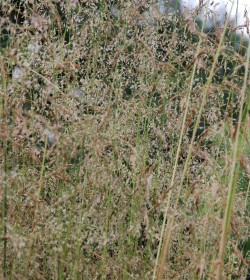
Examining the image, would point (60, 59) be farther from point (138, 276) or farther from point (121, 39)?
point (138, 276)

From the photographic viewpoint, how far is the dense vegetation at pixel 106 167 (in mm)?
1461

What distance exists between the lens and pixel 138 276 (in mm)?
1890

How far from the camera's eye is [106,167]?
1909mm

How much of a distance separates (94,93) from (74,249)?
0.83 meters

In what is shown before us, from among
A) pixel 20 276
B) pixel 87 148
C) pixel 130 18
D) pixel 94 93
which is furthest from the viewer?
pixel 94 93

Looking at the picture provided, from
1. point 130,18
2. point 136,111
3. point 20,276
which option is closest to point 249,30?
point 130,18

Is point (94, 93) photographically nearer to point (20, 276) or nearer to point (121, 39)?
point (121, 39)

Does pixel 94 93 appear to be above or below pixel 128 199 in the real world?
above

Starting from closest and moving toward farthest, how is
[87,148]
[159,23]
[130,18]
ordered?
1. [87,148]
2. [130,18]
3. [159,23]

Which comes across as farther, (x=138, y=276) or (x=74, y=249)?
(x=138, y=276)

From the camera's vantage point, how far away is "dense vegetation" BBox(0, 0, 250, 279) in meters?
1.46

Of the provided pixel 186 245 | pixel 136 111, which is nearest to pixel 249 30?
pixel 136 111

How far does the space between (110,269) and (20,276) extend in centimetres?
42

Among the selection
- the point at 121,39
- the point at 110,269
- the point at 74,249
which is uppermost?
the point at 121,39
